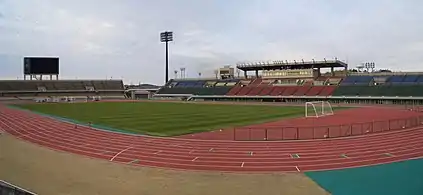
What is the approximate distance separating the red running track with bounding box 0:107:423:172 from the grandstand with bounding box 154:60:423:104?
46.2 m

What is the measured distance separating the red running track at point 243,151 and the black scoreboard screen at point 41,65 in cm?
7161

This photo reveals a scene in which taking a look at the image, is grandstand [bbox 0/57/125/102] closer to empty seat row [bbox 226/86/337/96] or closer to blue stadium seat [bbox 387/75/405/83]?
empty seat row [bbox 226/86/337/96]

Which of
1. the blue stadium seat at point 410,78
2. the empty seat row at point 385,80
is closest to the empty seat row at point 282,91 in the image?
the empty seat row at point 385,80

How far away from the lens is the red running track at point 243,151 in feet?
49.1

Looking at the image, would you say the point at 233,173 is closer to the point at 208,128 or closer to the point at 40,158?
the point at 40,158

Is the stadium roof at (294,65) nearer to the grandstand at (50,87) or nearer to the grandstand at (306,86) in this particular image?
the grandstand at (306,86)

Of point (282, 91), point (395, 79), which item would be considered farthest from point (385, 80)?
point (282, 91)

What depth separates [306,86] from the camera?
261 ft

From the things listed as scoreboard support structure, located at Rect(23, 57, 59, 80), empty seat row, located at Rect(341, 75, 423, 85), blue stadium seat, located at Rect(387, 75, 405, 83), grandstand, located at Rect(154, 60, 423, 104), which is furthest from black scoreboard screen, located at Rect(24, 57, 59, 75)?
blue stadium seat, located at Rect(387, 75, 405, 83)

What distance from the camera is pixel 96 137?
74.7 ft

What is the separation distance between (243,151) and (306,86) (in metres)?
64.7

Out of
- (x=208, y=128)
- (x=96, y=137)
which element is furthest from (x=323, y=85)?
(x=96, y=137)

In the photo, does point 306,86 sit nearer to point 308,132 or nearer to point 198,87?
point 198,87

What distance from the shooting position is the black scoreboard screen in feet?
289
